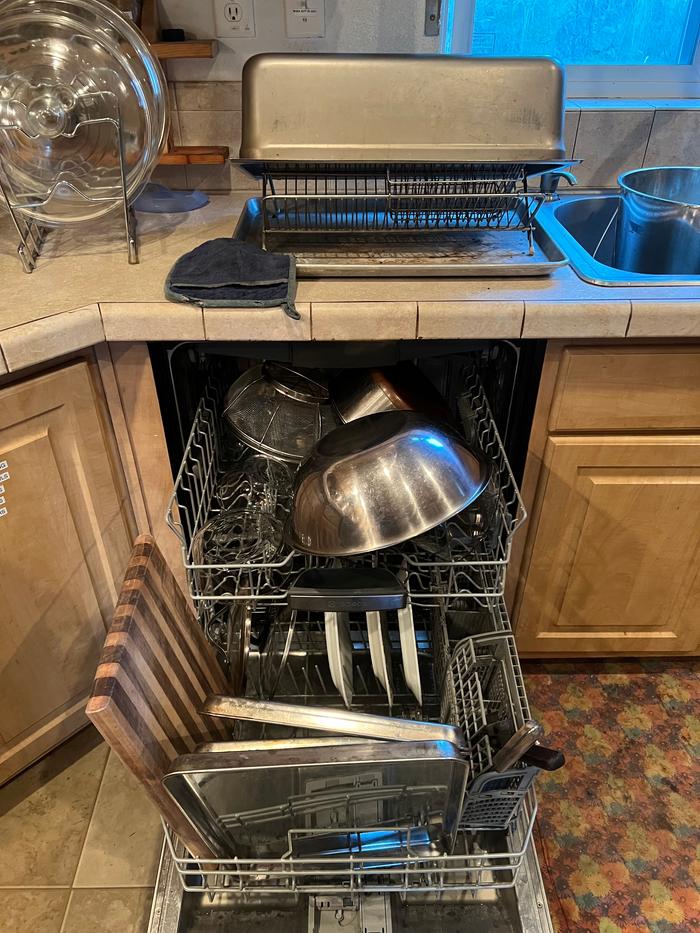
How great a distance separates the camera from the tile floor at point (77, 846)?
1.11 meters

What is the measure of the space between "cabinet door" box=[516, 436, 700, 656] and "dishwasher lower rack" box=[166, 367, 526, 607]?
114 millimetres

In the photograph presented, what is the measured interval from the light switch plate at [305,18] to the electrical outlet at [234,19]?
0.07m

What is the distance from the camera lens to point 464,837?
962mm

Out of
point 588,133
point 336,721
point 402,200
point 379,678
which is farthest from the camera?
point 588,133

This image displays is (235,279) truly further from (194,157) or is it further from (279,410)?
(194,157)

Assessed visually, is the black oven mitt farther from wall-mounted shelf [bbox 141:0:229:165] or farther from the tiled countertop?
wall-mounted shelf [bbox 141:0:229:165]

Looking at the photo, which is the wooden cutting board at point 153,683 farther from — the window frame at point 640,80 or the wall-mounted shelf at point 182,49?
the window frame at point 640,80

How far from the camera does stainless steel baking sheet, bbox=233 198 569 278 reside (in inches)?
40.2

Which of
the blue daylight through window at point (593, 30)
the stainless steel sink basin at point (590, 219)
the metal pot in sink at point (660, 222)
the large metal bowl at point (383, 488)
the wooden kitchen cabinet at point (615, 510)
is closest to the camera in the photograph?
the large metal bowl at point (383, 488)

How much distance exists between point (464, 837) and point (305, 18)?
144cm

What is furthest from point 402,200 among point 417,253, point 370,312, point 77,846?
point 77,846

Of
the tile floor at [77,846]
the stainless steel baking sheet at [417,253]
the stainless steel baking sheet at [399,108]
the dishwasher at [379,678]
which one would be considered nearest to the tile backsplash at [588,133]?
the stainless steel baking sheet at [417,253]

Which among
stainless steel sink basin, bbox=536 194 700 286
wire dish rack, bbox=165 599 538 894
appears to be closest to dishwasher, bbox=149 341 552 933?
wire dish rack, bbox=165 599 538 894

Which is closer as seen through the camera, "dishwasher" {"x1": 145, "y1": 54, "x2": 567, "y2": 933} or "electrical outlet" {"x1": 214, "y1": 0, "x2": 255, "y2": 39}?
"dishwasher" {"x1": 145, "y1": 54, "x2": 567, "y2": 933}
